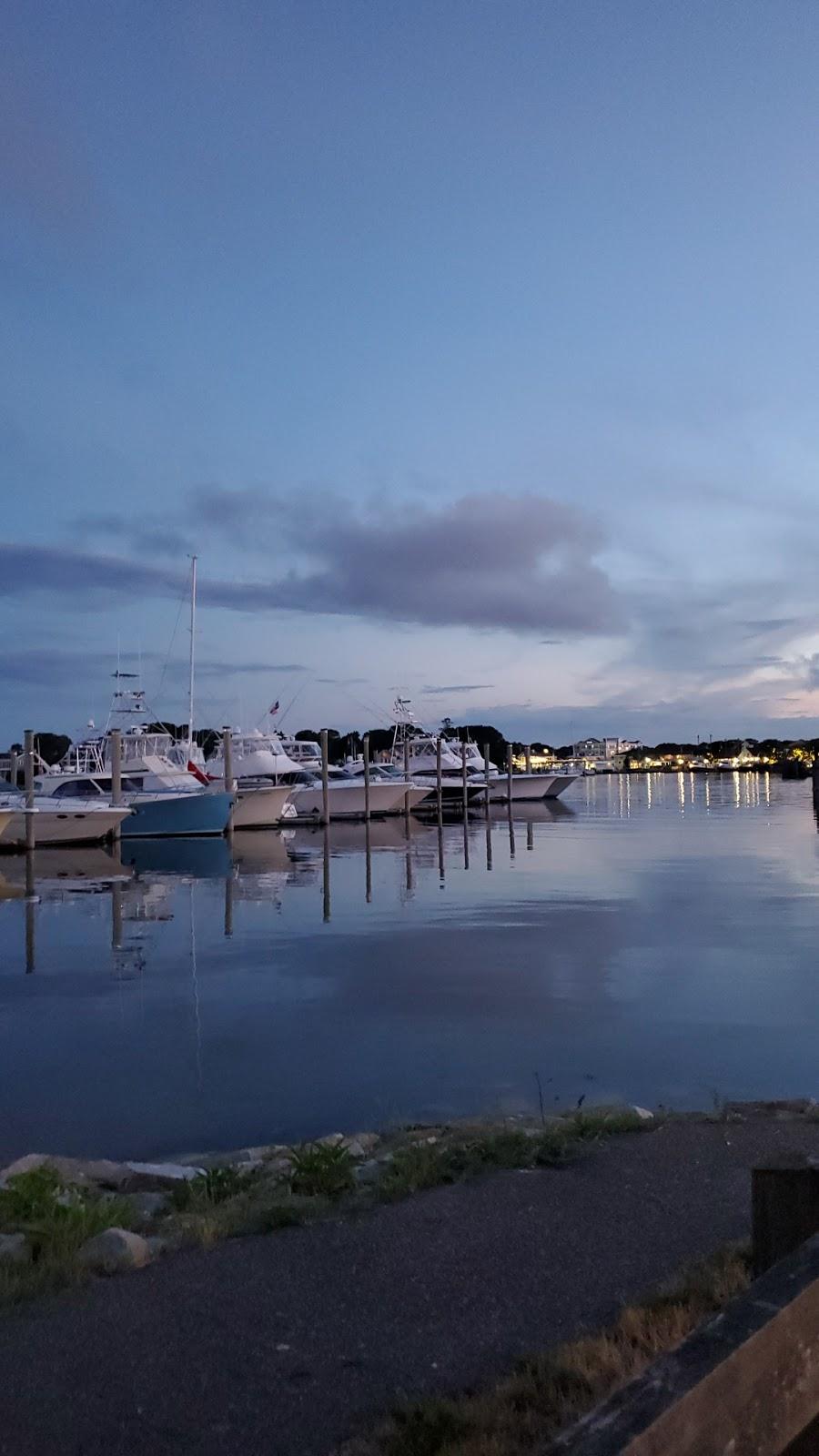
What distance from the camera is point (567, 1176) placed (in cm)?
717

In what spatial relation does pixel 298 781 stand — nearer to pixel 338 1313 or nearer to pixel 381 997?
pixel 381 997

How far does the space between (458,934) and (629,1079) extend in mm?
9827

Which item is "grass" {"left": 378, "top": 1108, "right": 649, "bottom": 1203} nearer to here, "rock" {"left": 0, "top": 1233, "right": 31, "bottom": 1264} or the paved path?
the paved path

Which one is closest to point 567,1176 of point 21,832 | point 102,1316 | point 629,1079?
point 102,1316

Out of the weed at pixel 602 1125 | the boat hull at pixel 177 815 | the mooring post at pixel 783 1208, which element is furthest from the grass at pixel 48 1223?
the boat hull at pixel 177 815

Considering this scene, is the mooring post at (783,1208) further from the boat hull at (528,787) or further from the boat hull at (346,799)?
Result: the boat hull at (528,787)

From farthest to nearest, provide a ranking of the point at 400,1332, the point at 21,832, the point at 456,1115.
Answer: the point at 21,832
the point at 456,1115
the point at 400,1332

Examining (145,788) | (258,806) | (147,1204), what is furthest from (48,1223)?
(145,788)

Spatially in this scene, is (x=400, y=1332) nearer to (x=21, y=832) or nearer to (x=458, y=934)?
(x=458, y=934)

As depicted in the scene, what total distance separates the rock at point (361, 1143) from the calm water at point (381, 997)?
76cm

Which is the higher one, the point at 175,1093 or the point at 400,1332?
the point at 400,1332

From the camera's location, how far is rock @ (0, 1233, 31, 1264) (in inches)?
233

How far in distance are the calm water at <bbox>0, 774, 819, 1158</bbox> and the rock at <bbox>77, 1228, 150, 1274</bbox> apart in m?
3.74

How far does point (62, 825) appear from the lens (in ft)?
140
